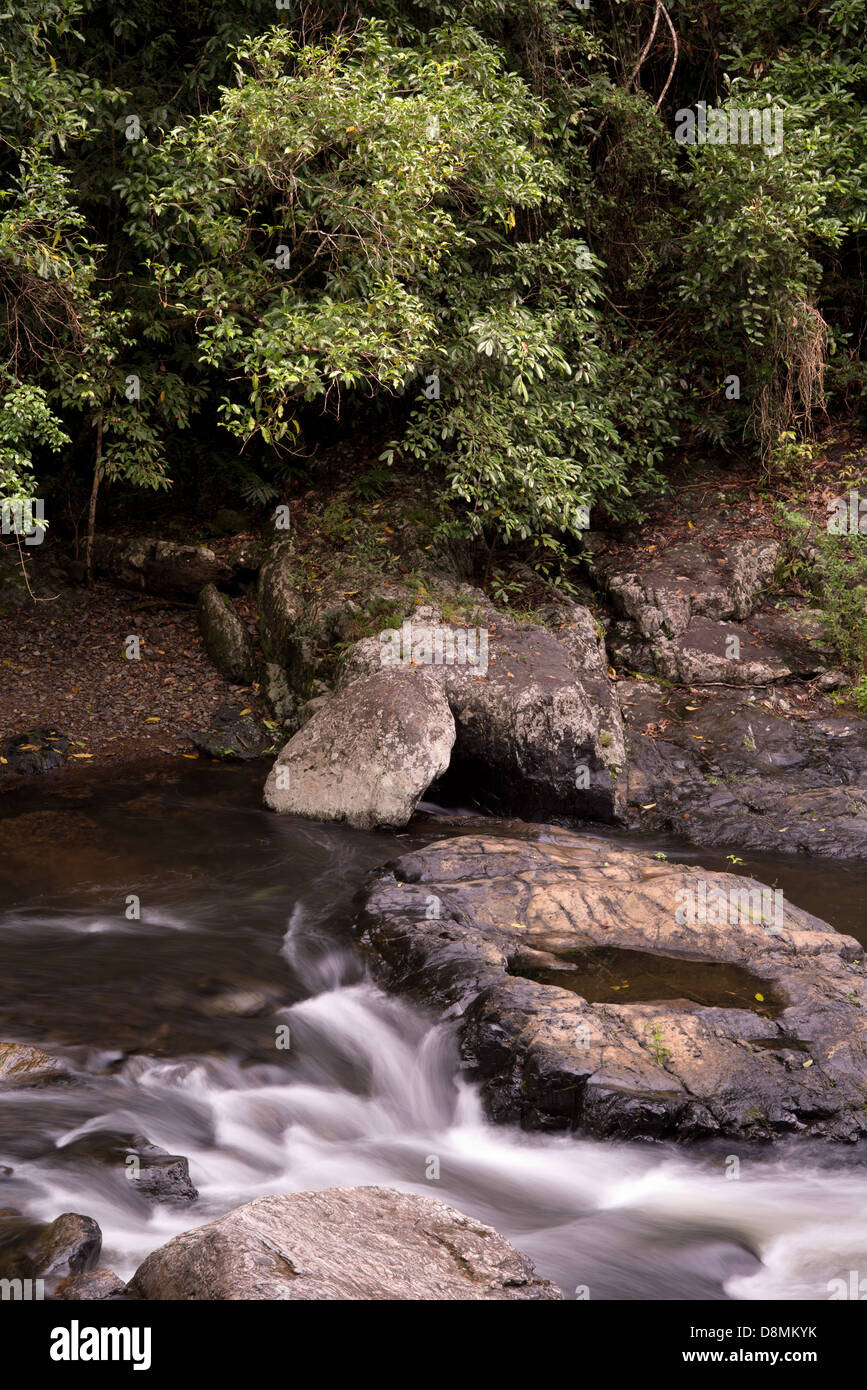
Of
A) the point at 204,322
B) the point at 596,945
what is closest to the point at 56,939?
the point at 596,945

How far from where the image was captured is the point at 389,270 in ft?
30.1

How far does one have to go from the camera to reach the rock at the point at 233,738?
1056cm

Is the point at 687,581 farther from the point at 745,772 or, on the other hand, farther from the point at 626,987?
the point at 626,987

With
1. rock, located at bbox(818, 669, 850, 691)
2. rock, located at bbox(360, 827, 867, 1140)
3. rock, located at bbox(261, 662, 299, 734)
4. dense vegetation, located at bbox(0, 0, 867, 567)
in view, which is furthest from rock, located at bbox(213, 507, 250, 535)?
rock, located at bbox(818, 669, 850, 691)

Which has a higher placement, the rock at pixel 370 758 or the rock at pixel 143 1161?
the rock at pixel 370 758

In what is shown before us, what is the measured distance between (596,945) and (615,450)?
7941mm

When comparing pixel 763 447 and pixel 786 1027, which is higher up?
pixel 763 447

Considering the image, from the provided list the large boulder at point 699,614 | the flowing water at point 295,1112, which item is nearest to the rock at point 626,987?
the flowing water at point 295,1112

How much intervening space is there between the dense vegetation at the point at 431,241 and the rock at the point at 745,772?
2.42m

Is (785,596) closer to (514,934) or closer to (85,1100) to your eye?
(514,934)

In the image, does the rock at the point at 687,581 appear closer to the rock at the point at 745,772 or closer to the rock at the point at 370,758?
the rock at the point at 745,772

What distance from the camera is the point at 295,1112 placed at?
5.77 m

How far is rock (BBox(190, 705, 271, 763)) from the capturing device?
34.7ft

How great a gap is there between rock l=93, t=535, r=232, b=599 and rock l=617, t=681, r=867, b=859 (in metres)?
5.12
